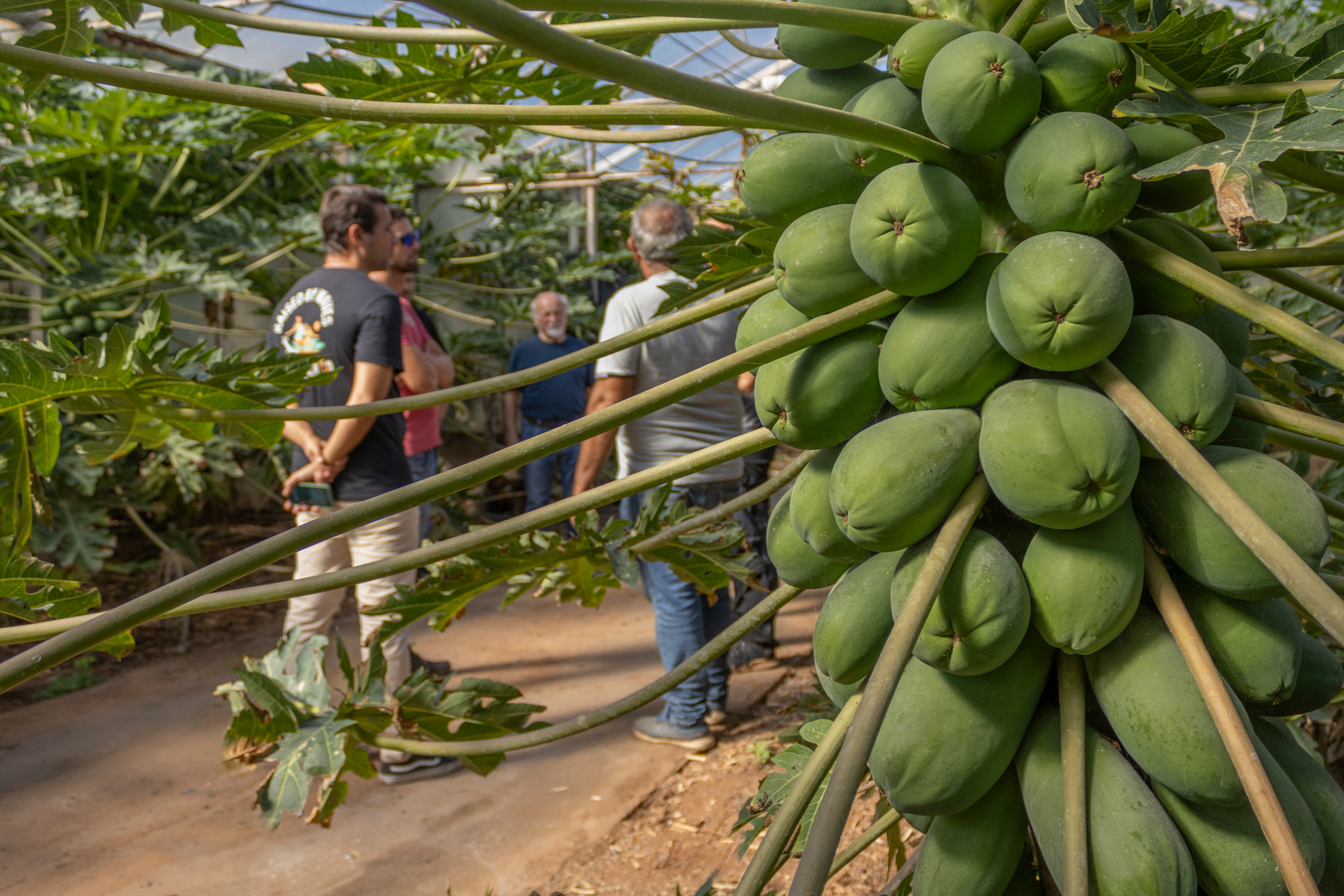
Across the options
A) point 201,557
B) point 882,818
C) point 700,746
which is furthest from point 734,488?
point 201,557

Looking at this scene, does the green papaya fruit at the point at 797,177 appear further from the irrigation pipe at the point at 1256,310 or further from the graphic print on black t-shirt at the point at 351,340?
the graphic print on black t-shirt at the point at 351,340

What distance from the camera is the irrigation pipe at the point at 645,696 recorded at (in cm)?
112

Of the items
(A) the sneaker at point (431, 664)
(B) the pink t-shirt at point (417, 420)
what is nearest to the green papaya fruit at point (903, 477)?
(B) the pink t-shirt at point (417, 420)

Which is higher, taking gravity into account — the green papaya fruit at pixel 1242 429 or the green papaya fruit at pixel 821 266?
the green papaya fruit at pixel 821 266

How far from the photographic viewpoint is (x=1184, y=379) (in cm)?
82

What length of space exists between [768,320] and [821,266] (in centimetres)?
13

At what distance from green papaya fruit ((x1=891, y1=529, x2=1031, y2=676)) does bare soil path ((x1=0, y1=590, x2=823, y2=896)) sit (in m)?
1.84

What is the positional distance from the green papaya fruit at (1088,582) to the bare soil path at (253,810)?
1896 mm

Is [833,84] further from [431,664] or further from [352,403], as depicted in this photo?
[431,664]

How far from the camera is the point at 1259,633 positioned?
0.82 metres

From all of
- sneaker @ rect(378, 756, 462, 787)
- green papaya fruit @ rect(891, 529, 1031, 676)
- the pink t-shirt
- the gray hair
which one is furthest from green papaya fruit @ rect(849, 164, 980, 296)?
the pink t-shirt

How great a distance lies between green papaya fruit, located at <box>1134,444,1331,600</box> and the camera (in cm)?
78

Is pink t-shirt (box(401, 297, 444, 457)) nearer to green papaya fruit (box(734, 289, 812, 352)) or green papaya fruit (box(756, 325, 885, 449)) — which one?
green papaya fruit (box(734, 289, 812, 352))

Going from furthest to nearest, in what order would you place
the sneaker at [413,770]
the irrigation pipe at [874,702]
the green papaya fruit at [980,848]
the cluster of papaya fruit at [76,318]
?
the cluster of papaya fruit at [76,318], the sneaker at [413,770], the green papaya fruit at [980,848], the irrigation pipe at [874,702]
